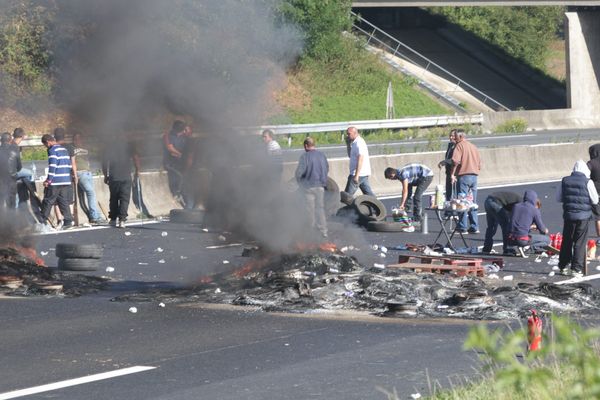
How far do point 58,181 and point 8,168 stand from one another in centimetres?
125

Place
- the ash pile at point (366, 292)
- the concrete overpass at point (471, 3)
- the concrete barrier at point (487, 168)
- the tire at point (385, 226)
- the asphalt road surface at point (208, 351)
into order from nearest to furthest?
the asphalt road surface at point (208, 351)
the ash pile at point (366, 292)
the tire at point (385, 226)
the concrete barrier at point (487, 168)
the concrete overpass at point (471, 3)

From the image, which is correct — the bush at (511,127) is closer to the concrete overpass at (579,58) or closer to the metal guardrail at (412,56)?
the concrete overpass at (579,58)

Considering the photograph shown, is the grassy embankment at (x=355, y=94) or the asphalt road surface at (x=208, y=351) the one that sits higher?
the grassy embankment at (x=355, y=94)

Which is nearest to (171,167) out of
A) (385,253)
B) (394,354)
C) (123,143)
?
(123,143)

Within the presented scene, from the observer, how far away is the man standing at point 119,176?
16516mm

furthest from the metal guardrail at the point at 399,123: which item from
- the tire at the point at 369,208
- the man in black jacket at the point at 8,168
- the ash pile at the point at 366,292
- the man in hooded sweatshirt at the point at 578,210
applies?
the ash pile at the point at 366,292

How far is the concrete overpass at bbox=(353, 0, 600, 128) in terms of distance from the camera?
55.8m

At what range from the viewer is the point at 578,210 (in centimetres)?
1586

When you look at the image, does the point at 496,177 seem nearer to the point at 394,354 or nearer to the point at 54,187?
the point at 54,187

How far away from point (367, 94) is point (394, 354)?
4304 centimetres

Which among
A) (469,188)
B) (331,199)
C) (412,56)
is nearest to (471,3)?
(412,56)

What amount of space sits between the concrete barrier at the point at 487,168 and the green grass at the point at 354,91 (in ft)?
56.5

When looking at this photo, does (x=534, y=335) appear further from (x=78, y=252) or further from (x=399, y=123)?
(x=399, y=123)

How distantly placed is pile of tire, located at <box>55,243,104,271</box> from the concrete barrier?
6346 mm
